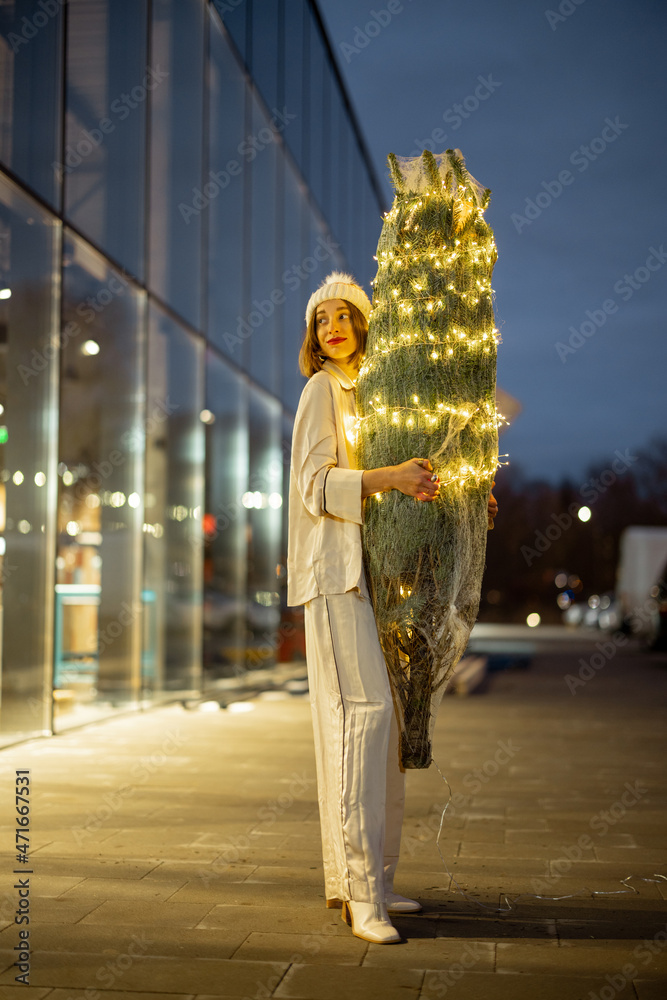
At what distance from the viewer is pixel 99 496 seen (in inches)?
427

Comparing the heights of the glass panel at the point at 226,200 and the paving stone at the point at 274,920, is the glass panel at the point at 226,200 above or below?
above

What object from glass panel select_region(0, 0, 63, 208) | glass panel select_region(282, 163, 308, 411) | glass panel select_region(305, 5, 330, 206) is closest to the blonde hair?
glass panel select_region(0, 0, 63, 208)

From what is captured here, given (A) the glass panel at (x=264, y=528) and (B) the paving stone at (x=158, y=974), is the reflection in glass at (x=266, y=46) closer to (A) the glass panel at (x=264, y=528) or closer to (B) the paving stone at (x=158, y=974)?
(A) the glass panel at (x=264, y=528)

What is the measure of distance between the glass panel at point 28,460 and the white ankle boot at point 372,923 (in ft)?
17.8

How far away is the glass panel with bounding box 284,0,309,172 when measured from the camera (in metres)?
17.2

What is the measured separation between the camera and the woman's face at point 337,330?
4168 mm

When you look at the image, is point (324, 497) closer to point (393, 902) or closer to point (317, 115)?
point (393, 902)

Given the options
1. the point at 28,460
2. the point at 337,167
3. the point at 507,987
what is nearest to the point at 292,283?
the point at 337,167

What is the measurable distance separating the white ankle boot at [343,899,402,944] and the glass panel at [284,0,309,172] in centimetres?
1532

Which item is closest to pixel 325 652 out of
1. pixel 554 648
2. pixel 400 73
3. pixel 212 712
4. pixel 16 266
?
pixel 16 266

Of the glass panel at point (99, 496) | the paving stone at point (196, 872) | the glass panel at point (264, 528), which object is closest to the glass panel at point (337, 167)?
the glass panel at point (264, 528)

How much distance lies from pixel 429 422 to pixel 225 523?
10.9m

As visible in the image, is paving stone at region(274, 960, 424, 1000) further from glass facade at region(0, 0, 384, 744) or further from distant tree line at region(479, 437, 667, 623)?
distant tree line at region(479, 437, 667, 623)

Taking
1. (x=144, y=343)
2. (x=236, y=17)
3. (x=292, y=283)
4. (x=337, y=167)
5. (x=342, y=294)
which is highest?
(x=337, y=167)
